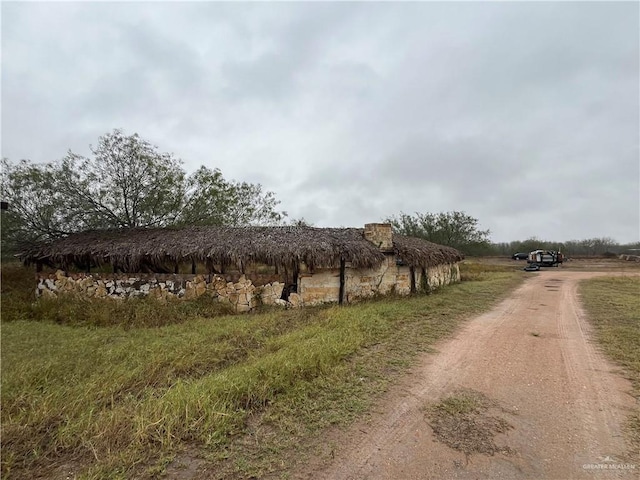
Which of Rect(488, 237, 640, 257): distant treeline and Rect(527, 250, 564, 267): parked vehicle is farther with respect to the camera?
Rect(488, 237, 640, 257): distant treeline

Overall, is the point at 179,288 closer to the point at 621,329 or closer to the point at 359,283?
the point at 359,283

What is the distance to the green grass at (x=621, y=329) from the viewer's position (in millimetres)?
4341

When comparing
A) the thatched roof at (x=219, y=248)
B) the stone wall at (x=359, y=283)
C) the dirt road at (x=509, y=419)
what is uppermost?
the thatched roof at (x=219, y=248)

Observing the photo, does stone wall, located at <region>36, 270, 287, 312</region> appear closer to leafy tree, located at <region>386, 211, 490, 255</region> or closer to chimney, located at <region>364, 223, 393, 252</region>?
chimney, located at <region>364, 223, 393, 252</region>

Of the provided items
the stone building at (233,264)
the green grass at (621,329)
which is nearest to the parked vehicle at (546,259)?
the green grass at (621,329)

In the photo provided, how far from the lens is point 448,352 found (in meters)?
5.60

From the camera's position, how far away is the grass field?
287cm

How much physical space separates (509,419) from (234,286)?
8.15m

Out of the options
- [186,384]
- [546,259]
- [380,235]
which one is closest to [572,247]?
[546,259]

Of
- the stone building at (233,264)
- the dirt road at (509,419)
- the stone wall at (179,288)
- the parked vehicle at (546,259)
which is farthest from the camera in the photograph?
the parked vehicle at (546,259)

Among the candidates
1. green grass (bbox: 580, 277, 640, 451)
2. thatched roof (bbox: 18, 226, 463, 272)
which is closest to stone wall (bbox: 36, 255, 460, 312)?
thatched roof (bbox: 18, 226, 463, 272)

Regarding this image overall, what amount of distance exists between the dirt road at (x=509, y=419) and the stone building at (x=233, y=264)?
5.23 m

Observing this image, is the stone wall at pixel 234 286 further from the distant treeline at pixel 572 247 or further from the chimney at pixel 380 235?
the distant treeline at pixel 572 247

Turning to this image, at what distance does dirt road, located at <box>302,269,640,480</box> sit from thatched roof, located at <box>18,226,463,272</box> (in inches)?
208
